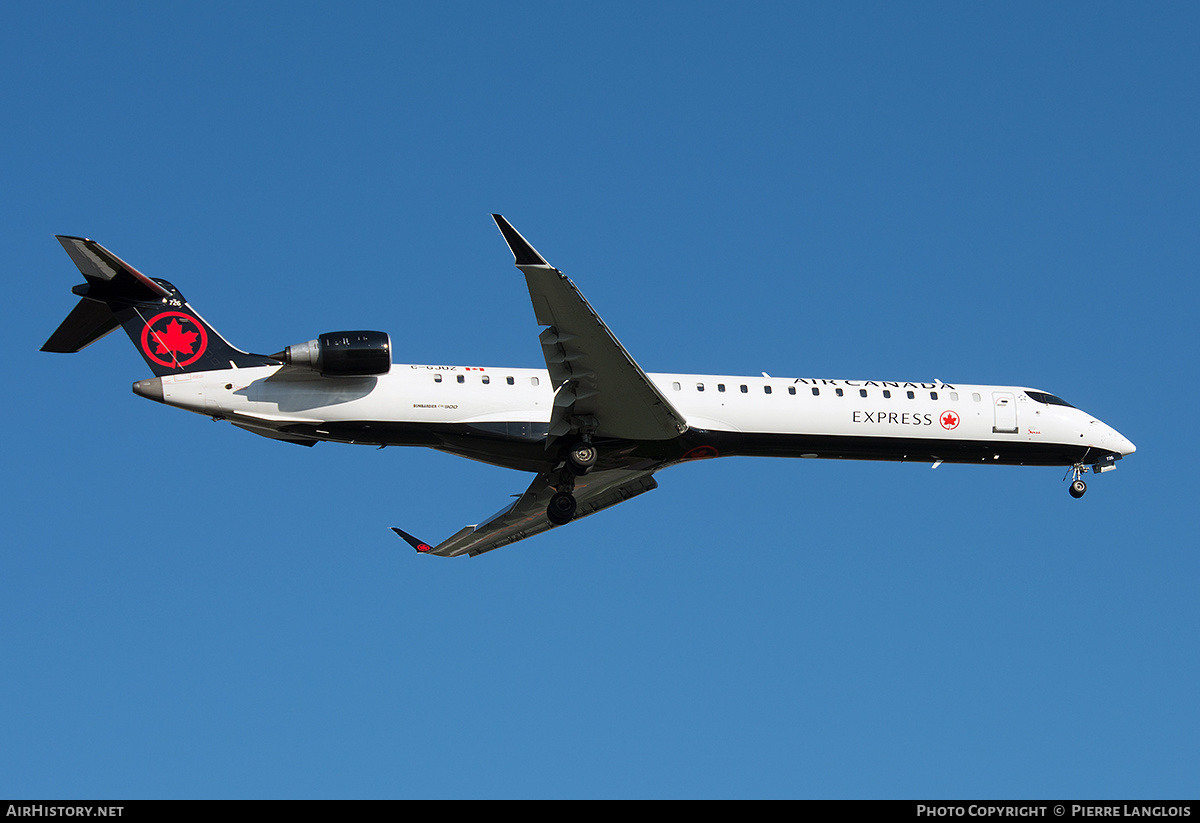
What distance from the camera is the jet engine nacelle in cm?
2383

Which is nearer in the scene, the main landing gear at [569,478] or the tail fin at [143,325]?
the tail fin at [143,325]

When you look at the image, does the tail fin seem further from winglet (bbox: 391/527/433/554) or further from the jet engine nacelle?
winglet (bbox: 391/527/433/554)

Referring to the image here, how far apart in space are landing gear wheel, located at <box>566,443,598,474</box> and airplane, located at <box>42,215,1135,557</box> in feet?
0.11

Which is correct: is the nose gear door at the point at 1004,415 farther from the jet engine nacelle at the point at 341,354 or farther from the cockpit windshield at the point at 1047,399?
the jet engine nacelle at the point at 341,354

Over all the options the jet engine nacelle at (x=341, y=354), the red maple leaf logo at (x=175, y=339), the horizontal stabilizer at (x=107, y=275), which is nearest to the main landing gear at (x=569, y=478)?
the jet engine nacelle at (x=341, y=354)

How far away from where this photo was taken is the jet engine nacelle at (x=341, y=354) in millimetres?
23828

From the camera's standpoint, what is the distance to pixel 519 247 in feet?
69.8

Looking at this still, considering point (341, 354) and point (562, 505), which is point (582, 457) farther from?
point (341, 354)

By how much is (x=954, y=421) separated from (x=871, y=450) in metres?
2.07

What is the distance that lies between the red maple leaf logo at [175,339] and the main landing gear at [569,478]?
7.85 metres
